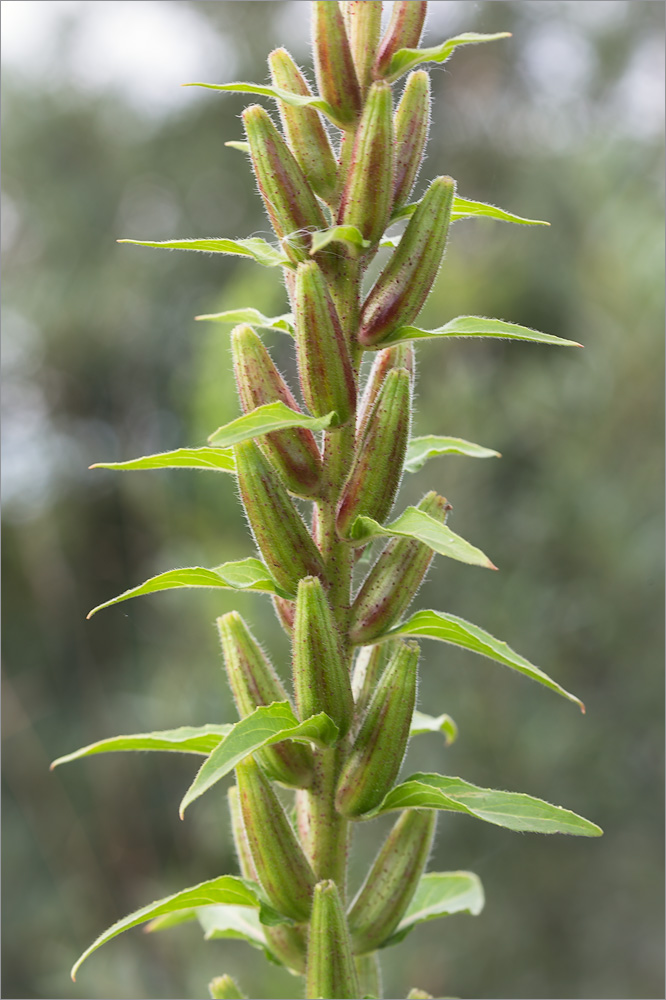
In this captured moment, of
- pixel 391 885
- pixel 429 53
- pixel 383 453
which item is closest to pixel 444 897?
pixel 391 885

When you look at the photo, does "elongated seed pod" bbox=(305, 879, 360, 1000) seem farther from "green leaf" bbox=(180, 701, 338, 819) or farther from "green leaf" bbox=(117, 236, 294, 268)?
"green leaf" bbox=(117, 236, 294, 268)

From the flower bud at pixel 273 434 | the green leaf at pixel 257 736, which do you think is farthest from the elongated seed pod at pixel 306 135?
the green leaf at pixel 257 736

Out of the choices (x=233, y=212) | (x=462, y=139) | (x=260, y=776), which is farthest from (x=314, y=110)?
(x=233, y=212)

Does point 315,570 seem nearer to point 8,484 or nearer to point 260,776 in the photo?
point 260,776

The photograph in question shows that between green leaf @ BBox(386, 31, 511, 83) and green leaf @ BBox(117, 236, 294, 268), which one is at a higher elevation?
green leaf @ BBox(386, 31, 511, 83)

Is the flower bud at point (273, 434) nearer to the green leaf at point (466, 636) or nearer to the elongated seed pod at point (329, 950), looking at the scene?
the green leaf at point (466, 636)

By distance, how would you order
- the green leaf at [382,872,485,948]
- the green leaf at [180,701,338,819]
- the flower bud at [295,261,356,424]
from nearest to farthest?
the green leaf at [180,701,338,819] → the flower bud at [295,261,356,424] → the green leaf at [382,872,485,948]

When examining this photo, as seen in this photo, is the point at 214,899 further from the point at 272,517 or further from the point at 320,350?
the point at 320,350

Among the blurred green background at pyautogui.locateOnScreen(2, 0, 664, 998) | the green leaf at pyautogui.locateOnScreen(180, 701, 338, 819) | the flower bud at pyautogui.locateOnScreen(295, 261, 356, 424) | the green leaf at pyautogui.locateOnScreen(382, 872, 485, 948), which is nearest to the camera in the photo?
the green leaf at pyautogui.locateOnScreen(180, 701, 338, 819)

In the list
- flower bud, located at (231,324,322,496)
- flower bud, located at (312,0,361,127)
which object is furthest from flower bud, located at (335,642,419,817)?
flower bud, located at (312,0,361,127)
